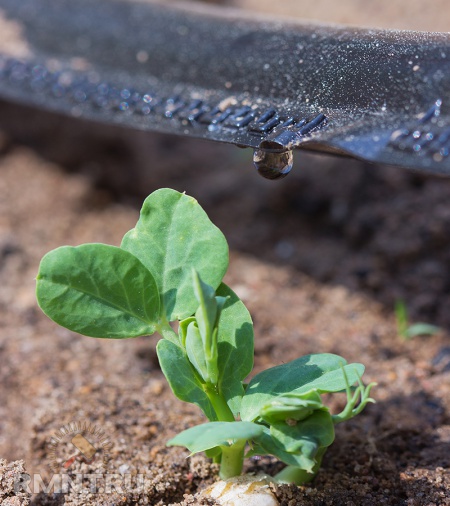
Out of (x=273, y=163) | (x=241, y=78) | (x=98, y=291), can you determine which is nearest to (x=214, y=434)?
(x=98, y=291)

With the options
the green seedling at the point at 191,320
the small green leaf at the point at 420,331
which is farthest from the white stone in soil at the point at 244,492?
the small green leaf at the point at 420,331

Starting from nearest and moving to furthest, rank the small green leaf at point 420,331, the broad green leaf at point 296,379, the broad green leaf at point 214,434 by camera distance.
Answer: the broad green leaf at point 214,434 → the broad green leaf at point 296,379 → the small green leaf at point 420,331

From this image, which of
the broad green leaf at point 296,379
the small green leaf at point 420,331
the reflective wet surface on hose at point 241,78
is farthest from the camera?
the small green leaf at point 420,331

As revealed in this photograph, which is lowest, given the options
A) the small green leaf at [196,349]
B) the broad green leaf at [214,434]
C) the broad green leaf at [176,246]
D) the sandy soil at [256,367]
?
the sandy soil at [256,367]

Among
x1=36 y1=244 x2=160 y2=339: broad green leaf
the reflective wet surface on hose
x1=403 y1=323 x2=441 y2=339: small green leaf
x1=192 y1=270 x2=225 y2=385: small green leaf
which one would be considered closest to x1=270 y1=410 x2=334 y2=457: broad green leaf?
x1=192 y1=270 x2=225 y2=385: small green leaf

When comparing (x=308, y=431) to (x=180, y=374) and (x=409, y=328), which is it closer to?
(x=180, y=374)

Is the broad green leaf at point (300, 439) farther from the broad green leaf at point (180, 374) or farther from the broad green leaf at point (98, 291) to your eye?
the broad green leaf at point (98, 291)

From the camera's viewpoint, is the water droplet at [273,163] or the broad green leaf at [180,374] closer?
the broad green leaf at [180,374]
